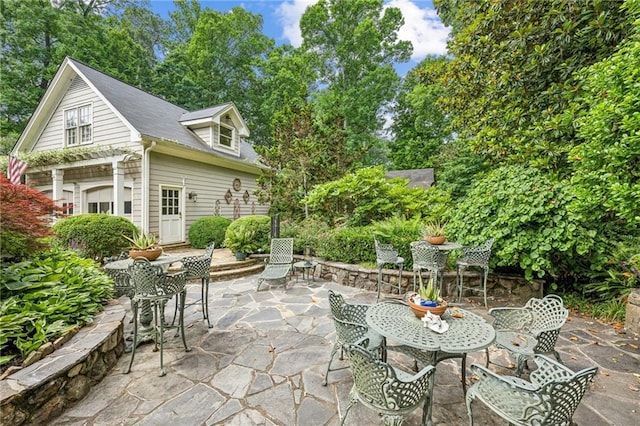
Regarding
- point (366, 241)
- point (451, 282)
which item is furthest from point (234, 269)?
point (451, 282)

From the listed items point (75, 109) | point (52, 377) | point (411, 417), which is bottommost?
point (411, 417)

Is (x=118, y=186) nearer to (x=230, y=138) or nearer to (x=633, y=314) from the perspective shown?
(x=230, y=138)

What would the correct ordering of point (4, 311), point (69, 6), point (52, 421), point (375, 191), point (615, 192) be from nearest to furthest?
point (52, 421) < point (4, 311) < point (615, 192) < point (375, 191) < point (69, 6)

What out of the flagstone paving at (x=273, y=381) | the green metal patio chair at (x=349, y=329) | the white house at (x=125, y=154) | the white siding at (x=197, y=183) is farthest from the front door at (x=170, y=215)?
the green metal patio chair at (x=349, y=329)

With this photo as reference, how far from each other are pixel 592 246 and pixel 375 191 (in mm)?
4481

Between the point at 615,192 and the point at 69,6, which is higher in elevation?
the point at 69,6

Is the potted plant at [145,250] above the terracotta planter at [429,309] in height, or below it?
above

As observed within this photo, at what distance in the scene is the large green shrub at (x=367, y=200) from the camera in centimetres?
746

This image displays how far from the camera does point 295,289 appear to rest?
5535 millimetres

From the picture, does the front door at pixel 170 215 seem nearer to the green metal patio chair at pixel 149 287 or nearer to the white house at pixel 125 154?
the white house at pixel 125 154

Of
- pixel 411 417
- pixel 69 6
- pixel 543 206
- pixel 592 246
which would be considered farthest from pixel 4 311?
pixel 69 6

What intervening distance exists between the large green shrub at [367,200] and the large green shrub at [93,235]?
4.89 m

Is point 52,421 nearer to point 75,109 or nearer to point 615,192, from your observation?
point 615,192

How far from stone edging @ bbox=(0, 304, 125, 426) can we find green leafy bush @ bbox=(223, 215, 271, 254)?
442 centimetres
